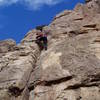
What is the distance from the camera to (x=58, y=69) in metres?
25.9

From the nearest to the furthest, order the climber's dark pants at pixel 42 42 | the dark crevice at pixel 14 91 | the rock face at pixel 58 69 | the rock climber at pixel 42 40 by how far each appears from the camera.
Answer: the rock face at pixel 58 69
the dark crevice at pixel 14 91
the climber's dark pants at pixel 42 42
the rock climber at pixel 42 40

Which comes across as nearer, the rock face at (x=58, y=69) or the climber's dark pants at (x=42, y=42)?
the rock face at (x=58, y=69)

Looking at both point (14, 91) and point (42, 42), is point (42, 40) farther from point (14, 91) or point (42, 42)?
point (14, 91)

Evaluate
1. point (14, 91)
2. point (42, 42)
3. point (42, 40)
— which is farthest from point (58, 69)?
point (42, 40)

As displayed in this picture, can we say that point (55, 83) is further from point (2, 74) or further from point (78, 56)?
point (2, 74)

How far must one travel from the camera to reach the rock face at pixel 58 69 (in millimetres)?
23703

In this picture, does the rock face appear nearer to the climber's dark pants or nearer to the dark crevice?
the dark crevice

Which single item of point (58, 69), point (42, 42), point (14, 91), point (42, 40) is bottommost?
point (14, 91)

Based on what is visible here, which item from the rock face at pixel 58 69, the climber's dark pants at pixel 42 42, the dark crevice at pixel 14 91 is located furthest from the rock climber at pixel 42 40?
the dark crevice at pixel 14 91

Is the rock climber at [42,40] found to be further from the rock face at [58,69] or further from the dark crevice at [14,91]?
the dark crevice at [14,91]

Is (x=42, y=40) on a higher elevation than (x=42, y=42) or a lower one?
higher

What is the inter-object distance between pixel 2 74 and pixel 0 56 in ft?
15.7

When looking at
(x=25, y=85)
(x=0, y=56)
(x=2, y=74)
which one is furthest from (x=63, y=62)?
(x=0, y=56)

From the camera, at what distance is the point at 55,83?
80.9ft
